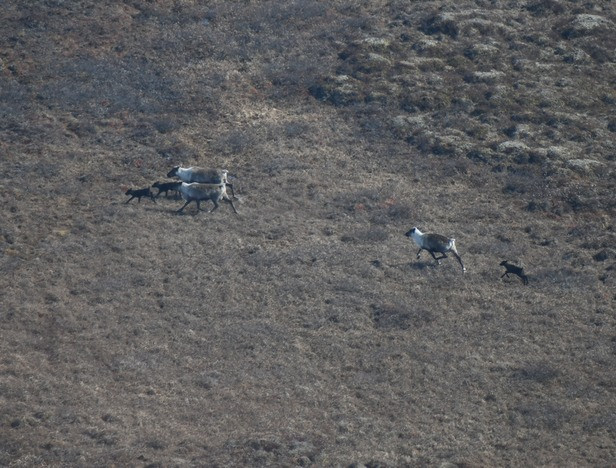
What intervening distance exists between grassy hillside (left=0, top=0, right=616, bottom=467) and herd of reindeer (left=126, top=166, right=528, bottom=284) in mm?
415

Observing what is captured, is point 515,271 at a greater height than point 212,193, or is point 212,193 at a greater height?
point 515,271

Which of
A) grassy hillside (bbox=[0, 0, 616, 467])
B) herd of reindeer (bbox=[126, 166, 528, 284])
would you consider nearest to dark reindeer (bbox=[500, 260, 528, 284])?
herd of reindeer (bbox=[126, 166, 528, 284])

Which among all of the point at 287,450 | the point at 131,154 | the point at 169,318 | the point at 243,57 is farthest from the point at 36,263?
the point at 243,57

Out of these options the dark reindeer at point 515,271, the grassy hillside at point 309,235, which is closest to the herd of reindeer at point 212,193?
the dark reindeer at point 515,271

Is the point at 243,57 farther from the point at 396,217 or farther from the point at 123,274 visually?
the point at 123,274

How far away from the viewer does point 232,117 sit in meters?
39.4

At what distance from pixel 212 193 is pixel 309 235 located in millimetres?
3736

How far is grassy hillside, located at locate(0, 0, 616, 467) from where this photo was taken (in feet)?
73.8

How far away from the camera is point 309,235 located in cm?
3161

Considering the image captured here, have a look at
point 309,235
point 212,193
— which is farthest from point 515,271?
point 212,193

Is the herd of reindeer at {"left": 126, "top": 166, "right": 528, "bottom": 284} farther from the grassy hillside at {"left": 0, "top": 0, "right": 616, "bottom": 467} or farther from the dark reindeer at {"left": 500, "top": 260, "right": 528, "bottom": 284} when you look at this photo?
the grassy hillside at {"left": 0, "top": 0, "right": 616, "bottom": 467}

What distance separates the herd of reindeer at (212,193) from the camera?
99.3 feet

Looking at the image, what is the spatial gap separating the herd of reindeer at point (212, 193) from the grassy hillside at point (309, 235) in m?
0.41

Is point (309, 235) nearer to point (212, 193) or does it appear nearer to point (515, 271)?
point (212, 193)
